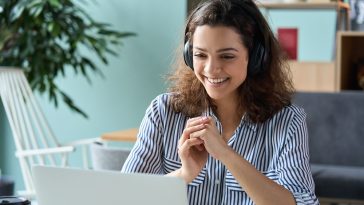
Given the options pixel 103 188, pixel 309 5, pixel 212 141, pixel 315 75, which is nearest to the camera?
pixel 103 188

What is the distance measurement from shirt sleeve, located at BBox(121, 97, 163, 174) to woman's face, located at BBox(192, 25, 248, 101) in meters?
0.20

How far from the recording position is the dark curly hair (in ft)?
5.29

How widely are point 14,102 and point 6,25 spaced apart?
25.4 inches

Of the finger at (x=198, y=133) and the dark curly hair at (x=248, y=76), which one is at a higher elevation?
the dark curly hair at (x=248, y=76)

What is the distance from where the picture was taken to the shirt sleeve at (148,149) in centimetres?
169

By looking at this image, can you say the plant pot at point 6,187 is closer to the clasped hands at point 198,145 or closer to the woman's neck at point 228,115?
the clasped hands at point 198,145

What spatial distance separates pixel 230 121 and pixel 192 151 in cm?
24

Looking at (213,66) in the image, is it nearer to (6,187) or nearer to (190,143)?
(190,143)

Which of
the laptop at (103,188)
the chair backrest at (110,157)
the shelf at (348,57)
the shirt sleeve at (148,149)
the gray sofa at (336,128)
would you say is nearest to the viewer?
the laptop at (103,188)

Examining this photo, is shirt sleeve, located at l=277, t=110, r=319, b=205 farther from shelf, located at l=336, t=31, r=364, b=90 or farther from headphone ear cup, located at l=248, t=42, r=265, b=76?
shelf, located at l=336, t=31, r=364, b=90

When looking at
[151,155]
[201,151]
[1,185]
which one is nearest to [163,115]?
[151,155]

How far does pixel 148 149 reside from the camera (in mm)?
1712

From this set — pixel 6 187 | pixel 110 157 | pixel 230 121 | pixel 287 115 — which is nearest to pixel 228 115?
pixel 230 121

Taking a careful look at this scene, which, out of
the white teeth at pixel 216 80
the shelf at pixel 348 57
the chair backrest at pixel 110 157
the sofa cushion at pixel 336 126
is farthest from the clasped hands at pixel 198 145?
the shelf at pixel 348 57
